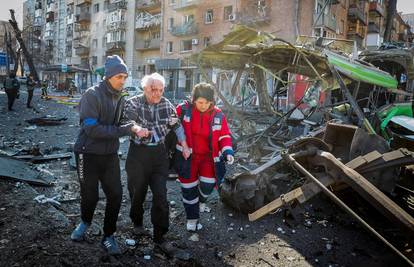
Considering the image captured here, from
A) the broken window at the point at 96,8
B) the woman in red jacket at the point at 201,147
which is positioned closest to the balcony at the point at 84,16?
the broken window at the point at 96,8

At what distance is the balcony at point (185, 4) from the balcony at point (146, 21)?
12.0 ft

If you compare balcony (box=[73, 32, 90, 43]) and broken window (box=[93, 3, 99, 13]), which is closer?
broken window (box=[93, 3, 99, 13])

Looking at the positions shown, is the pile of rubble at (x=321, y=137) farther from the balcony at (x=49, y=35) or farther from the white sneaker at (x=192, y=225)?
the balcony at (x=49, y=35)

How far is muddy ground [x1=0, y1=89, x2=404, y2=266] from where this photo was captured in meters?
3.07

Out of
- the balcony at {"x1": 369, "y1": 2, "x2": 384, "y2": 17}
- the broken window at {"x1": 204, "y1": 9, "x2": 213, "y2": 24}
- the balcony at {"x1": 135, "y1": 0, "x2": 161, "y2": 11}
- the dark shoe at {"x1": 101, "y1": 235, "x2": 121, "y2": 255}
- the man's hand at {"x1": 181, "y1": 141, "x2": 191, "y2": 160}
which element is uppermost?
the balcony at {"x1": 369, "y1": 2, "x2": 384, "y2": 17}

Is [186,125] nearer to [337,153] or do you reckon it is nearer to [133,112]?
[133,112]

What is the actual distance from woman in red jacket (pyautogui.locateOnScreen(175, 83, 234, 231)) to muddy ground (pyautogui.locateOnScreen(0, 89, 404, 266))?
1.91ft

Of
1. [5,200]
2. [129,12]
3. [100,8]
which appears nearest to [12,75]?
[5,200]

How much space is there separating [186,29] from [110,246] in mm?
32723

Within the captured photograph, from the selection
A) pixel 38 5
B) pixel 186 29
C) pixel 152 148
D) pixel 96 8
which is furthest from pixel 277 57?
pixel 38 5

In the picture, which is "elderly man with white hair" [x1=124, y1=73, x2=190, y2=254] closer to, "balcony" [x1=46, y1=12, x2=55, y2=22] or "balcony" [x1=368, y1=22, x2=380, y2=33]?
"balcony" [x1=368, y1=22, x2=380, y2=33]

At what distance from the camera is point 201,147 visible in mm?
3775

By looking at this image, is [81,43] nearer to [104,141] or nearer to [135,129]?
[104,141]

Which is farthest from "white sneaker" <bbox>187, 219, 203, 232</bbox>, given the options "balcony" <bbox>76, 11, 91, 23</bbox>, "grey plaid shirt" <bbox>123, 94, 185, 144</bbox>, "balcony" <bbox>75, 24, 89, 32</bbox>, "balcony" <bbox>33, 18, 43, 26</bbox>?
"balcony" <bbox>33, 18, 43, 26</bbox>
